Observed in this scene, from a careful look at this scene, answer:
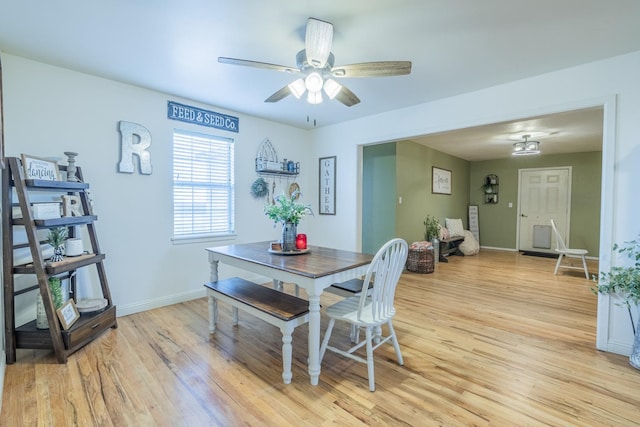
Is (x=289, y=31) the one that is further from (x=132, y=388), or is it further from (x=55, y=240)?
(x=132, y=388)

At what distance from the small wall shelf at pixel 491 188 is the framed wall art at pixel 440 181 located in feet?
4.60

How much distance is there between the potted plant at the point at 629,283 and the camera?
7.00 ft

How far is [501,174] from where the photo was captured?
7.29 m

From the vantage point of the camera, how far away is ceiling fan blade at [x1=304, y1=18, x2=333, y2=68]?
176 cm

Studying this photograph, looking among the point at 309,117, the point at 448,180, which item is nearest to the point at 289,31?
the point at 309,117

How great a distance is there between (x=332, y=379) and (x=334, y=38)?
7.70 ft

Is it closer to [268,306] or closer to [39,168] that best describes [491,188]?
[268,306]

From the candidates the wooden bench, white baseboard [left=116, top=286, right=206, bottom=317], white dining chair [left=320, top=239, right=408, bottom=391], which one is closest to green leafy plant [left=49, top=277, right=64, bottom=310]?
white baseboard [left=116, top=286, right=206, bottom=317]

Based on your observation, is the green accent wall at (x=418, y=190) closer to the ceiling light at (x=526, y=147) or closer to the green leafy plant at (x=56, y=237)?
the ceiling light at (x=526, y=147)

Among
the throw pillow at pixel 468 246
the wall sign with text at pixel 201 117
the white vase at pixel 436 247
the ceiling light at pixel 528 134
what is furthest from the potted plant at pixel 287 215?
the throw pillow at pixel 468 246

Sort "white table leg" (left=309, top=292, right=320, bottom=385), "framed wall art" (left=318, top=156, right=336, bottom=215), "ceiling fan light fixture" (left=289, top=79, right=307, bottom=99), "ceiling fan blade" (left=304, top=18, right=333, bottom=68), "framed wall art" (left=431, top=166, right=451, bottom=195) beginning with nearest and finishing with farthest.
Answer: "ceiling fan blade" (left=304, top=18, right=333, bottom=68), "white table leg" (left=309, top=292, right=320, bottom=385), "ceiling fan light fixture" (left=289, top=79, right=307, bottom=99), "framed wall art" (left=318, top=156, right=336, bottom=215), "framed wall art" (left=431, top=166, right=451, bottom=195)

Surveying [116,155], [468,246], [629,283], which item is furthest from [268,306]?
[468,246]

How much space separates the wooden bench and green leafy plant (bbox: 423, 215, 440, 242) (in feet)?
13.9

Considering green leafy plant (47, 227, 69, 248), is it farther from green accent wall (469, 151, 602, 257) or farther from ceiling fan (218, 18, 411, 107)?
green accent wall (469, 151, 602, 257)
